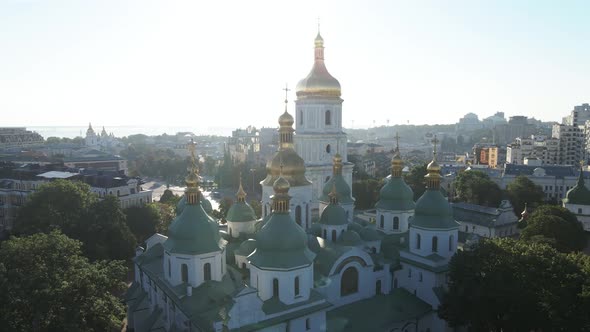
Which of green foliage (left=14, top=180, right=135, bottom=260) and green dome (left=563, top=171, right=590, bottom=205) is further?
green dome (left=563, top=171, right=590, bottom=205)

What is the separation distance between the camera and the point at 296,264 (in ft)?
63.8

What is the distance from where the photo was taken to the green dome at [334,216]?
24469 millimetres

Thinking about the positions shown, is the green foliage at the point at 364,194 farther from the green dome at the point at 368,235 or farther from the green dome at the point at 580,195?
the green dome at the point at 368,235

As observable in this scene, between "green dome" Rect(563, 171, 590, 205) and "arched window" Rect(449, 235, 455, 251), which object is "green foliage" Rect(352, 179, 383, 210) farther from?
"arched window" Rect(449, 235, 455, 251)

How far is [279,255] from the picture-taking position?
64.5 ft

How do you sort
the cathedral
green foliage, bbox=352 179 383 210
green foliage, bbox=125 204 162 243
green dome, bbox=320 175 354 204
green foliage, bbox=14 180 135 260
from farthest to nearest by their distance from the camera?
green foliage, bbox=352 179 383 210
green foliage, bbox=125 204 162 243
green foliage, bbox=14 180 135 260
green dome, bbox=320 175 354 204
the cathedral

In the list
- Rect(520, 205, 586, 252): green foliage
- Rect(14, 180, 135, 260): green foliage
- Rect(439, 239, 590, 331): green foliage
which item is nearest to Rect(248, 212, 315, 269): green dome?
Rect(439, 239, 590, 331): green foliage

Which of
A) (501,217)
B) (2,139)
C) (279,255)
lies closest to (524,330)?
(279,255)

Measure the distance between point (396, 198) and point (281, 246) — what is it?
38.4ft

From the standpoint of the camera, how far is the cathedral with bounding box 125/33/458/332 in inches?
770

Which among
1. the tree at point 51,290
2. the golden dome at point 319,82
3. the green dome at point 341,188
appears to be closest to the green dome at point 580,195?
the golden dome at point 319,82

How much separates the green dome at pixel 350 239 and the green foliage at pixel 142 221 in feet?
72.2

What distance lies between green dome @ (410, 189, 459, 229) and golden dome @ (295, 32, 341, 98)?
53.6ft

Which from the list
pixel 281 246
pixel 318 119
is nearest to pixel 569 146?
pixel 318 119
